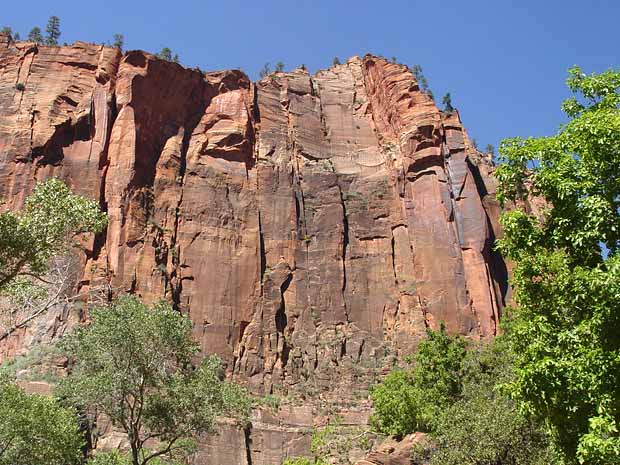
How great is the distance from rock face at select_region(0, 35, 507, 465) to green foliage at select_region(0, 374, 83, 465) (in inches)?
803

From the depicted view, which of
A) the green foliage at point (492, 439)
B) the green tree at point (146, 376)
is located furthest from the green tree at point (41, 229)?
the green foliage at point (492, 439)

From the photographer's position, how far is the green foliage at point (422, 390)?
3644cm

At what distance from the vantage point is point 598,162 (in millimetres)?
11656

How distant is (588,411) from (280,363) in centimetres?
4652

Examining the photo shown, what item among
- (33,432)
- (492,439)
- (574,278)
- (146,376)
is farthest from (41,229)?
(33,432)

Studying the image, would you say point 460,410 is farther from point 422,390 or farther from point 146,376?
point 422,390

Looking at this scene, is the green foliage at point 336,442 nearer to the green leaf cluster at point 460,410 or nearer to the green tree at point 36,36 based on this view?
the green leaf cluster at point 460,410

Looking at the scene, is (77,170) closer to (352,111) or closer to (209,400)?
(352,111)

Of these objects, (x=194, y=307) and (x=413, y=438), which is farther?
(x=194, y=307)

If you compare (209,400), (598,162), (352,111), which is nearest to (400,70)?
(352,111)

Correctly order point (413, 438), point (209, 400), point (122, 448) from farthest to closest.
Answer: point (122, 448) → point (413, 438) → point (209, 400)

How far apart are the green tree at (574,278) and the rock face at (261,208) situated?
40.9 m

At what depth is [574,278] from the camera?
1112 cm

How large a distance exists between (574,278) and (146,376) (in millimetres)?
19565
